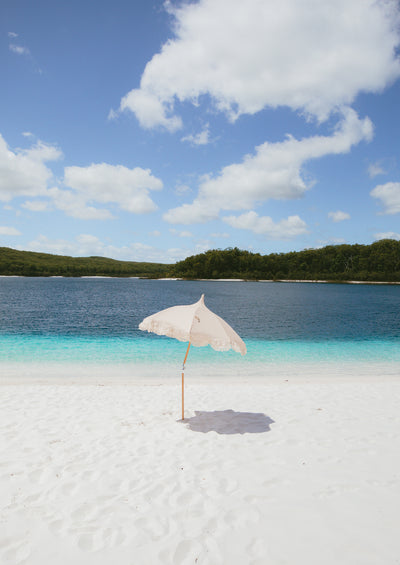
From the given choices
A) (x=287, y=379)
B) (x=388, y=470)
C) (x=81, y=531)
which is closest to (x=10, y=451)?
(x=81, y=531)

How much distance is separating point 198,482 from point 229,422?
2952 millimetres

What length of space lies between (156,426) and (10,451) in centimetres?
296

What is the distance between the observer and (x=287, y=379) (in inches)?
551

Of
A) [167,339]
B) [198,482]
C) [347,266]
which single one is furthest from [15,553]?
[347,266]

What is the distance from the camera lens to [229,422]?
804cm

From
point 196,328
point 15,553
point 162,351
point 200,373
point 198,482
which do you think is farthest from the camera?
point 162,351

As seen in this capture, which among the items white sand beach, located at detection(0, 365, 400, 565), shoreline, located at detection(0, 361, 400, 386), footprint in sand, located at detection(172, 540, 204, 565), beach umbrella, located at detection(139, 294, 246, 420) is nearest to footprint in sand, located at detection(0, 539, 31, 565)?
white sand beach, located at detection(0, 365, 400, 565)

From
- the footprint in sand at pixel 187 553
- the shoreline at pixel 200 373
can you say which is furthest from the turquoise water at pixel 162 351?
the footprint in sand at pixel 187 553

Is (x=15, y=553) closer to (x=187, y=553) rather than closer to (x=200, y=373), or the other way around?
(x=187, y=553)

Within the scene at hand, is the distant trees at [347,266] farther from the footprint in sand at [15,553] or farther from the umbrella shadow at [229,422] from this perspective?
the footprint in sand at [15,553]

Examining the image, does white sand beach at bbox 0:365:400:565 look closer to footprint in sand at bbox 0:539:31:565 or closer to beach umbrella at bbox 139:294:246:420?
footprint in sand at bbox 0:539:31:565

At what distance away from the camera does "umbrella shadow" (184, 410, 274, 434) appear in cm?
749

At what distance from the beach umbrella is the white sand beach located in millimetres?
1970

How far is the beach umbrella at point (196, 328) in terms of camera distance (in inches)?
271
